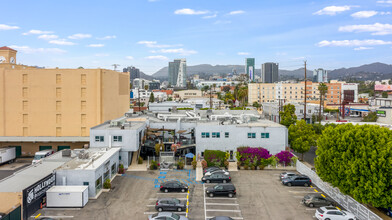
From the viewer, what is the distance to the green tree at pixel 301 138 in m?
38.3

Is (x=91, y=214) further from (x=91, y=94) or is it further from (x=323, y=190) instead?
(x=91, y=94)

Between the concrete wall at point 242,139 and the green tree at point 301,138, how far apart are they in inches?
69.0

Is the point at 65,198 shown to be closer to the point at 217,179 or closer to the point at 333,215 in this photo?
the point at 217,179

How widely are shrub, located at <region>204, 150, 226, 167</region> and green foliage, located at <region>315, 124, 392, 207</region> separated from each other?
1424cm

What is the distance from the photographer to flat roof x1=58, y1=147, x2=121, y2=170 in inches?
1057

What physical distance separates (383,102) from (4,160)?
360ft

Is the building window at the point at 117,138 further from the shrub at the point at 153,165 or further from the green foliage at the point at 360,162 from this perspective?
the green foliage at the point at 360,162

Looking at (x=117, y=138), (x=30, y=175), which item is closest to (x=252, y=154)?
(x=117, y=138)

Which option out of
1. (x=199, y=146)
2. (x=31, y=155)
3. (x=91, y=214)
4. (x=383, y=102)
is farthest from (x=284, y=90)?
(x=91, y=214)

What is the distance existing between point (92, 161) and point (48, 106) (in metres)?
23.9

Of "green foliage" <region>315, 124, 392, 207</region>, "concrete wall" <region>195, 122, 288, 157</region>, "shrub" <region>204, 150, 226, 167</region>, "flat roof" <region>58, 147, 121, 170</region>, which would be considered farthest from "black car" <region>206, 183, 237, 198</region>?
"concrete wall" <region>195, 122, 288, 157</region>

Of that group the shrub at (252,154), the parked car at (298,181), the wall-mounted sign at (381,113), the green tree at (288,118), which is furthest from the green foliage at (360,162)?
the wall-mounted sign at (381,113)

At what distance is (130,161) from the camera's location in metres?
38.2

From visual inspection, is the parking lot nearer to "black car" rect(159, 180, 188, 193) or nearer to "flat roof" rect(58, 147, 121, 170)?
"black car" rect(159, 180, 188, 193)
